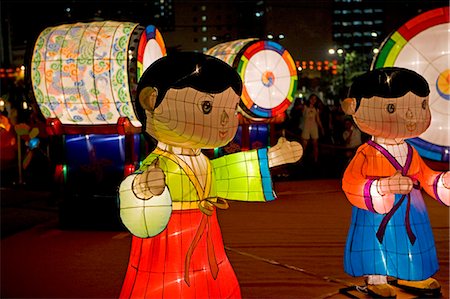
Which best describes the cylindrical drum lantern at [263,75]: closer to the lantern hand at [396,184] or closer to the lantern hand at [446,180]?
the lantern hand at [446,180]

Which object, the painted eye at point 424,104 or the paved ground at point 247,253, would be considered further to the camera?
the paved ground at point 247,253

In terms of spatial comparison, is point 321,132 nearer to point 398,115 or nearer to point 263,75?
point 263,75

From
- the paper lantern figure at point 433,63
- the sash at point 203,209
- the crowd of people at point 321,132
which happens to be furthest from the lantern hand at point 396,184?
the crowd of people at point 321,132

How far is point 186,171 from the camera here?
101 inches

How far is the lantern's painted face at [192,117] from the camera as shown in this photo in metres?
2.47

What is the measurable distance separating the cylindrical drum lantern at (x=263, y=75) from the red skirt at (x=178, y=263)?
566cm

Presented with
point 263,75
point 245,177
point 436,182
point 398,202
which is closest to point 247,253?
point 398,202

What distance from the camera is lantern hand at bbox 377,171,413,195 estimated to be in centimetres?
314

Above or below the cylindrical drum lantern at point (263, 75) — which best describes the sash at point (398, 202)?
below

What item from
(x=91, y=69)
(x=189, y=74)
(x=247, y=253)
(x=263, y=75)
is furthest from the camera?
(x=263, y=75)

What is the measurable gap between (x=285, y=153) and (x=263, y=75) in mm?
5750

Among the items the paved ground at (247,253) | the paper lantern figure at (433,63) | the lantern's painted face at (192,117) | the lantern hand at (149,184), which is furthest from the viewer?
the paved ground at (247,253)

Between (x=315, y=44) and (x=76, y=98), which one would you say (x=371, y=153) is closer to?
(x=76, y=98)

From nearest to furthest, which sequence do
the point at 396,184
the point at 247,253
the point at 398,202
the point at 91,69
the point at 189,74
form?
1. the point at 189,74
2. the point at 396,184
3. the point at 398,202
4. the point at 247,253
5. the point at 91,69
